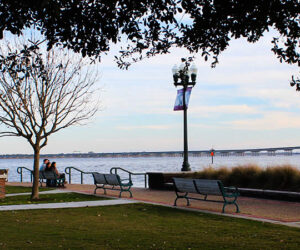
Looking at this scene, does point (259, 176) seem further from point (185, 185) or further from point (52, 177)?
point (52, 177)

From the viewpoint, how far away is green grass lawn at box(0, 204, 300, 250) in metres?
8.34

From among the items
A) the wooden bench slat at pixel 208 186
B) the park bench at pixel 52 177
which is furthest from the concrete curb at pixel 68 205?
the park bench at pixel 52 177

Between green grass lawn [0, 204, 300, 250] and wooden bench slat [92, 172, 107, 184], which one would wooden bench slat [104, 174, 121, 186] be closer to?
wooden bench slat [92, 172, 107, 184]

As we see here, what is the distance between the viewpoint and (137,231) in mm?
9688

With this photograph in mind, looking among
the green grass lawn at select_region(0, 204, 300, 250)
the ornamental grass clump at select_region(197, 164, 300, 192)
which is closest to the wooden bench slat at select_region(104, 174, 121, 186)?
the ornamental grass clump at select_region(197, 164, 300, 192)

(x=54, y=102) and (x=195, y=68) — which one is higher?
(x=195, y=68)

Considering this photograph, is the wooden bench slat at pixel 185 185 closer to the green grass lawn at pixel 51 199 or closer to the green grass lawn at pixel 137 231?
the green grass lawn at pixel 137 231

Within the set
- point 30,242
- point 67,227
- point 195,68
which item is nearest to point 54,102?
point 195,68

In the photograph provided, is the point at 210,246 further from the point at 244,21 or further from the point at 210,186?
the point at 210,186

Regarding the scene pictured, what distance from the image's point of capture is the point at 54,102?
59.9 feet

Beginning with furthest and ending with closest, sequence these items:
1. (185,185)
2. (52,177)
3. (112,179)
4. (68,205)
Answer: (52,177)
(112,179)
(68,205)
(185,185)

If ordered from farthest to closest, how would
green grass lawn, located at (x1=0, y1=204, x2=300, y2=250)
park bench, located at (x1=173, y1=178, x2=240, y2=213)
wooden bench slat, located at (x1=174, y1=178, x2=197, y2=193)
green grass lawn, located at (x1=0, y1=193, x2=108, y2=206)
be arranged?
1. green grass lawn, located at (x1=0, y1=193, x2=108, y2=206)
2. wooden bench slat, located at (x1=174, y1=178, x2=197, y2=193)
3. park bench, located at (x1=173, y1=178, x2=240, y2=213)
4. green grass lawn, located at (x1=0, y1=204, x2=300, y2=250)

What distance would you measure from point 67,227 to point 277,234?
4.21m

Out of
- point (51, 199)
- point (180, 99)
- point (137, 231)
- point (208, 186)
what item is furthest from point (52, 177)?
point (137, 231)
